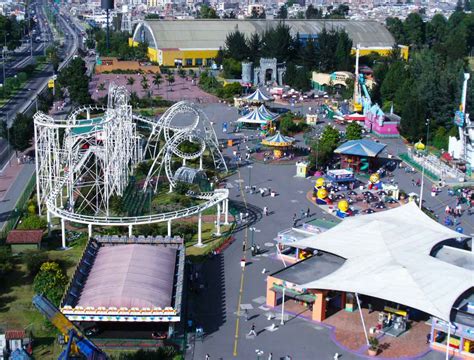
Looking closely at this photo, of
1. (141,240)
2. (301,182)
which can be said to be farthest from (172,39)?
(141,240)

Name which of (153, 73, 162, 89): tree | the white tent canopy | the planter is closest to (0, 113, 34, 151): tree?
the white tent canopy

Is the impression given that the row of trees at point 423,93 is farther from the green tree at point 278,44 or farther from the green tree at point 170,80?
the green tree at point 170,80

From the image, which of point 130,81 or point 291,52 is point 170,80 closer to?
point 130,81

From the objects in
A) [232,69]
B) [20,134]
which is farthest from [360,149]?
[232,69]

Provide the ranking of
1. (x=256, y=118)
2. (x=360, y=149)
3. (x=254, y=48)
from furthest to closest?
1. (x=254, y=48)
2. (x=256, y=118)
3. (x=360, y=149)

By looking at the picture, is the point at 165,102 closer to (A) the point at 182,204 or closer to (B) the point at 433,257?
(A) the point at 182,204

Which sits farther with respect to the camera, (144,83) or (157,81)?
(144,83)
